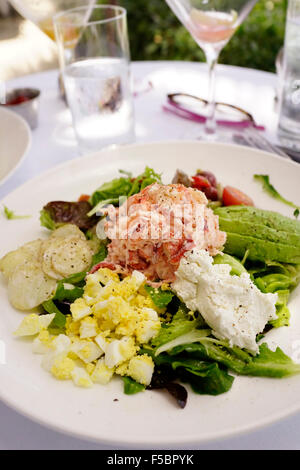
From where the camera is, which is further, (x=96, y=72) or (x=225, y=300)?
(x=96, y=72)

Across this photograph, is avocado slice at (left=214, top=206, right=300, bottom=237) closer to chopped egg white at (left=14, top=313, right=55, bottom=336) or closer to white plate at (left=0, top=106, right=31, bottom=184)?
chopped egg white at (left=14, top=313, right=55, bottom=336)

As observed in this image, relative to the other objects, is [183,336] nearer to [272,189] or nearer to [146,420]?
[146,420]

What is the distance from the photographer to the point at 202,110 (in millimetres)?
2219

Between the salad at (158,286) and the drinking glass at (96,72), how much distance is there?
1.55ft

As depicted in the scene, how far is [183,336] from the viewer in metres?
1.06

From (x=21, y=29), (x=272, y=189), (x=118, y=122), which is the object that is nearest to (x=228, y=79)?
(x=118, y=122)

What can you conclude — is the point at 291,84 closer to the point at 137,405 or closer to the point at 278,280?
the point at 278,280

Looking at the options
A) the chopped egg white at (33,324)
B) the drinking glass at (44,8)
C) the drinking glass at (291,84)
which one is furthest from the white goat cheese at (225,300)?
the drinking glass at (44,8)

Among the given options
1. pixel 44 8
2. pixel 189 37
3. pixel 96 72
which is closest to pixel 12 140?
pixel 96 72

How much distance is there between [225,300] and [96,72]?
118 cm

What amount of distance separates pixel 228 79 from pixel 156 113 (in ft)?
1.72

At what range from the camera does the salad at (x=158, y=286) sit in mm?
1004

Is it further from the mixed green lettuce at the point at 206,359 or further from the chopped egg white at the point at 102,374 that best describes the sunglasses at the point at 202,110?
the chopped egg white at the point at 102,374

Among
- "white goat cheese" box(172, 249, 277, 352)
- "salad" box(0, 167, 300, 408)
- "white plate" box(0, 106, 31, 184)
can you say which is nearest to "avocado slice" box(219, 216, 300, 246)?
"salad" box(0, 167, 300, 408)
